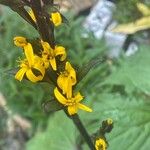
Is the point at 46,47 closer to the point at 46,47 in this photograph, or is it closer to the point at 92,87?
the point at 46,47

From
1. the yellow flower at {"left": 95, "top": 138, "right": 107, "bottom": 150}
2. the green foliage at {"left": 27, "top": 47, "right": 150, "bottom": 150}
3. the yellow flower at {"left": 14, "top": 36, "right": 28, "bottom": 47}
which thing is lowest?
the green foliage at {"left": 27, "top": 47, "right": 150, "bottom": 150}

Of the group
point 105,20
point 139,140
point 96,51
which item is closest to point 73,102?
point 139,140

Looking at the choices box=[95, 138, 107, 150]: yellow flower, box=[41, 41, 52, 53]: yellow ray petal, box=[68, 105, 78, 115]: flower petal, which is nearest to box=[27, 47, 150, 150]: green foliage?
box=[95, 138, 107, 150]: yellow flower

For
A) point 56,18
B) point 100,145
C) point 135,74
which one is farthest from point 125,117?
point 56,18

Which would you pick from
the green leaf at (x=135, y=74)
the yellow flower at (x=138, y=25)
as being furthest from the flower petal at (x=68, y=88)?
the yellow flower at (x=138, y=25)

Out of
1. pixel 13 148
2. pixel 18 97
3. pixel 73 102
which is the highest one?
pixel 73 102

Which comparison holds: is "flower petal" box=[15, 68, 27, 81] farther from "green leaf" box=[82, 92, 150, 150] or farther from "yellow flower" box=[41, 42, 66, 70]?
"green leaf" box=[82, 92, 150, 150]

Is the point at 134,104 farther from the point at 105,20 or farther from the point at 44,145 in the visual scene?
the point at 105,20
